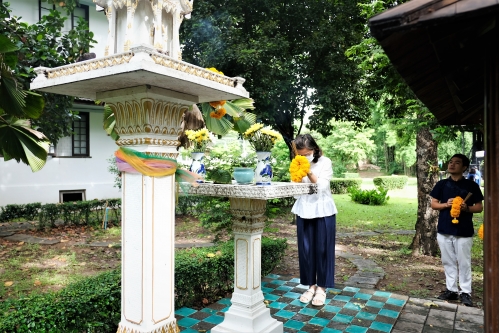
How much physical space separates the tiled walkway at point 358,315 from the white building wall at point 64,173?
9960mm

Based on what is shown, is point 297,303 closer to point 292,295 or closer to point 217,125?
point 292,295

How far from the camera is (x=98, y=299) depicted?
3781 mm

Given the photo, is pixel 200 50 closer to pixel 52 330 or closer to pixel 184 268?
pixel 184 268

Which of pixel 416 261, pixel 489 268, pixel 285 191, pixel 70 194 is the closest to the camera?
pixel 489 268

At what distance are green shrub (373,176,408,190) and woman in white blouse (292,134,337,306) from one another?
21.8 m

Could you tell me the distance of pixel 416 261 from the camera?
7.30 meters

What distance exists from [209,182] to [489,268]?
2626 mm

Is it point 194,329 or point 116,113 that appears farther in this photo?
point 194,329

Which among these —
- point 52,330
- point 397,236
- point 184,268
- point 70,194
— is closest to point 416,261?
point 397,236

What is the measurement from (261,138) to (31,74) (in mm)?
3887

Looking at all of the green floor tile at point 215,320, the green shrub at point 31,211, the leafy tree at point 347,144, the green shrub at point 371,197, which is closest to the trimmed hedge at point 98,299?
the green floor tile at point 215,320

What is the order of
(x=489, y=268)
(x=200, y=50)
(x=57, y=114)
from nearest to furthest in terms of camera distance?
(x=489, y=268), (x=57, y=114), (x=200, y=50)

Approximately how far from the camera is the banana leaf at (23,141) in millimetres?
3812

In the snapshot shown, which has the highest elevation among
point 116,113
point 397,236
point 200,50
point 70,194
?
point 200,50
